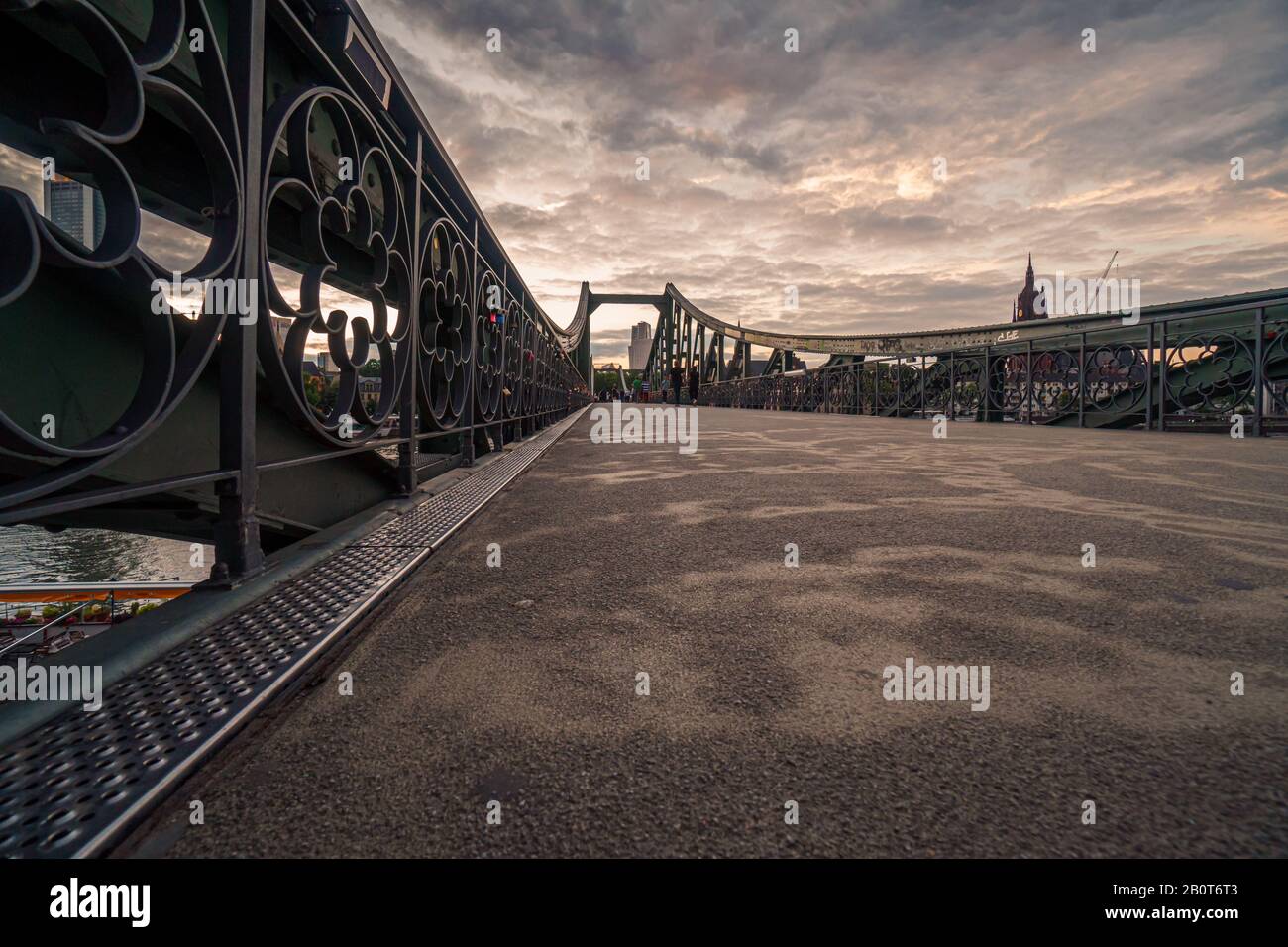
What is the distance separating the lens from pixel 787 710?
102 cm

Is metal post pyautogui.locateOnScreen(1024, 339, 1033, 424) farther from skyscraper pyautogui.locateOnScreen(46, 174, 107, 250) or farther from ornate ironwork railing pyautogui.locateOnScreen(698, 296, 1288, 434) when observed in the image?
skyscraper pyautogui.locateOnScreen(46, 174, 107, 250)

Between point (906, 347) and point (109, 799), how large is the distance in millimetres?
33203

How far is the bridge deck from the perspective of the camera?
2.43 feet

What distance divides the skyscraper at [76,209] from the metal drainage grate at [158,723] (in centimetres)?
82

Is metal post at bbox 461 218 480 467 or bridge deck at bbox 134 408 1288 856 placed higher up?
metal post at bbox 461 218 480 467

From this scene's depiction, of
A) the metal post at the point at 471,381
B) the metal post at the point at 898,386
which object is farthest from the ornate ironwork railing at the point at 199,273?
the metal post at the point at 898,386

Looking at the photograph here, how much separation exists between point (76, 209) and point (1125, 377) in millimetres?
12990

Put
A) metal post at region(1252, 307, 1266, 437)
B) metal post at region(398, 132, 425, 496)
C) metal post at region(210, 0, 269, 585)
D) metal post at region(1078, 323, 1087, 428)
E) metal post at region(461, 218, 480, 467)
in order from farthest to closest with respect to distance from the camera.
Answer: metal post at region(1078, 323, 1087, 428) → metal post at region(1252, 307, 1266, 437) → metal post at region(461, 218, 480, 467) → metal post at region(398, 132, 425, 496) → metal post at region(210, 0, 269, 585)

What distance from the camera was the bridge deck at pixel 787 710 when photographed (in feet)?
2.43

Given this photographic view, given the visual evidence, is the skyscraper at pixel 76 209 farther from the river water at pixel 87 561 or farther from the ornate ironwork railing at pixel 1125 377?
the ornate ironwork railing at pixel 1125 377

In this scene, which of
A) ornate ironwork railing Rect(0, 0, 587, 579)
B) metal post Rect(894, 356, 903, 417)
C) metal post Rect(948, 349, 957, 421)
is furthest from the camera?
metal post Rect(894, 356, 903, 417)

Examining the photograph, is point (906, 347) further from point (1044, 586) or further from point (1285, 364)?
point (1044, 586)

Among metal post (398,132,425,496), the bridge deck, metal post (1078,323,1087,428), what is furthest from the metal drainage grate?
metal post (1078,323,1087,428)

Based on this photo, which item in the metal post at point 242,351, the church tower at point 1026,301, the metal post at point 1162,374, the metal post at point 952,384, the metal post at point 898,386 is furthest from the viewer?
the church tower at point 1026,301
